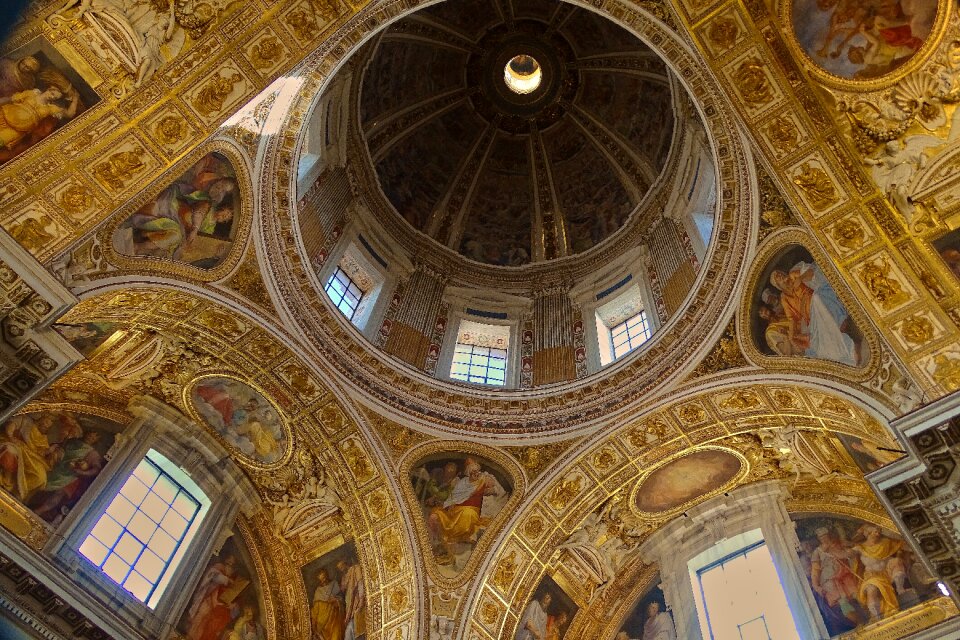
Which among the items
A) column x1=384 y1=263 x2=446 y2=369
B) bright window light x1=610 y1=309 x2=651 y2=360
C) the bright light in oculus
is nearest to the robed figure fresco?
bright window light x1=610 y1=309 x2=651 y2=360

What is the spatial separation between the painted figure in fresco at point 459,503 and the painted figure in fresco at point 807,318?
5437 mm

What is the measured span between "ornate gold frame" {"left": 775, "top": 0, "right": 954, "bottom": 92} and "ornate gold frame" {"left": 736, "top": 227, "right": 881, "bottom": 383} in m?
2.19

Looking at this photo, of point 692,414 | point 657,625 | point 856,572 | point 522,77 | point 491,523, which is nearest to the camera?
point 856,572

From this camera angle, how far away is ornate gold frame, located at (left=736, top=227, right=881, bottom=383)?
11734mm

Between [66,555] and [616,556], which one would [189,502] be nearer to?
[66,555]

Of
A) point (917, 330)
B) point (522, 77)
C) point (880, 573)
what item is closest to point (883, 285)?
point (917, 330)

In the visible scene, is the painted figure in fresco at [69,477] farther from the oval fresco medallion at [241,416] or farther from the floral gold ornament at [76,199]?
the floral gold ornament at [76,199]

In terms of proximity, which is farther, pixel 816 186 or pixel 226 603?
pixel 226 603

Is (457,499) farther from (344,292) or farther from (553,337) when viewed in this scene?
(344,292)

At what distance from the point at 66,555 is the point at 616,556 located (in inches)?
355

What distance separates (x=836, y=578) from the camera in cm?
1370

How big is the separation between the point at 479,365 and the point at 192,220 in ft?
22.2

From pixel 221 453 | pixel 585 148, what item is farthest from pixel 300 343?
pixel 585 148

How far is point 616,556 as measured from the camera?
15820 millimetres
